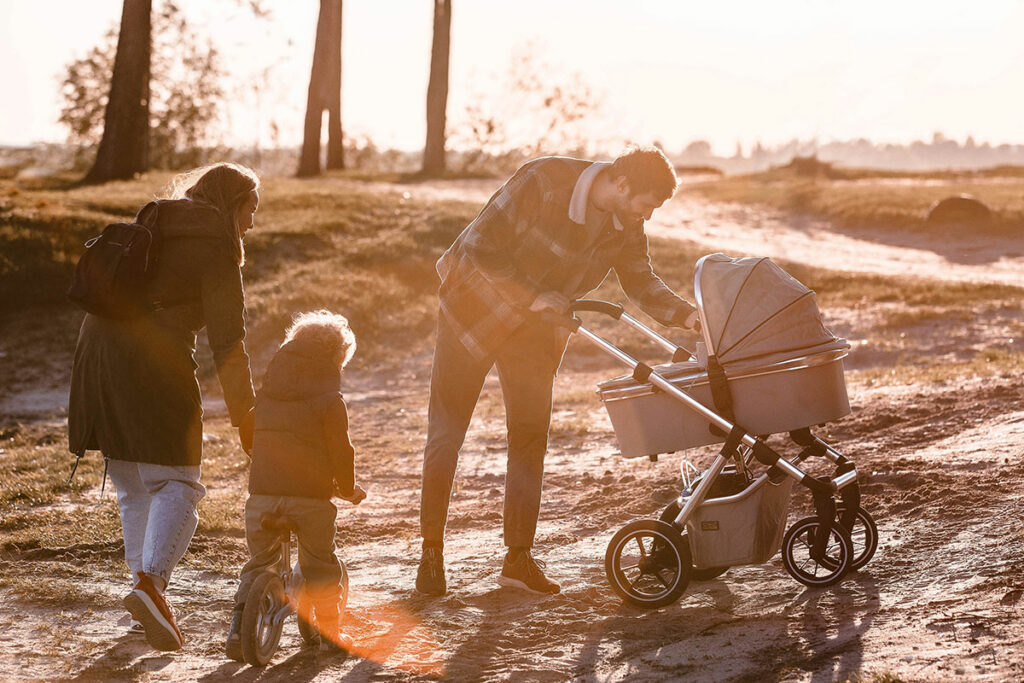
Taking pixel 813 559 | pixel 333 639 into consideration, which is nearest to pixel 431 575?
pixel 333 639

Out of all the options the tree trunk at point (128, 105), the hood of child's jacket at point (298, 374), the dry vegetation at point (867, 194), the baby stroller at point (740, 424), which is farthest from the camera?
the dry vegetation at point (867, 194)

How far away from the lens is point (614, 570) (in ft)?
17.2

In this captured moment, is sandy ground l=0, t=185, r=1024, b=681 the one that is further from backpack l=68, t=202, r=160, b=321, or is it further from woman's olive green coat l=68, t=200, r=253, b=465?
backpack l=68, t=202, r=160, b=321

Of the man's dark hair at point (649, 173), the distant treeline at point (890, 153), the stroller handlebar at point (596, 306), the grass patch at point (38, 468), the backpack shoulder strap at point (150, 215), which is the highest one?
the distant treeline at point (890, 153)

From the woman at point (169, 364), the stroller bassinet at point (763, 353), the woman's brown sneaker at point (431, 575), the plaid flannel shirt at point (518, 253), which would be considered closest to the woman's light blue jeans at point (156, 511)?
the woman at point (169, 364)

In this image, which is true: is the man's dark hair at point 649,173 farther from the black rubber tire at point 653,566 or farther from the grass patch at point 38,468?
the grass patch at point 38,468

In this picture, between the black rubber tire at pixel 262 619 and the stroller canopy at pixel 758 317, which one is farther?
the stroller canopy at pixel 758 317

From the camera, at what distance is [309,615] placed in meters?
4.88

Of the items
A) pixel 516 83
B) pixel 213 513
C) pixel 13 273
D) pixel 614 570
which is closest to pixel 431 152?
pixel 516 83

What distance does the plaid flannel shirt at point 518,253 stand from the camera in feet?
17.3

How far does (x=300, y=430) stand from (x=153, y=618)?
0.86 m

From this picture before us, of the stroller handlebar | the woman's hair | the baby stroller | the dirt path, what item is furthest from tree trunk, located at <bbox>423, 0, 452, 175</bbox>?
the woman's hair

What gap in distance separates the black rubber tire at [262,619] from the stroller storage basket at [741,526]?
1709 mm

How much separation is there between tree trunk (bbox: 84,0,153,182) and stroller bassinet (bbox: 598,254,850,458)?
19.1 metres
